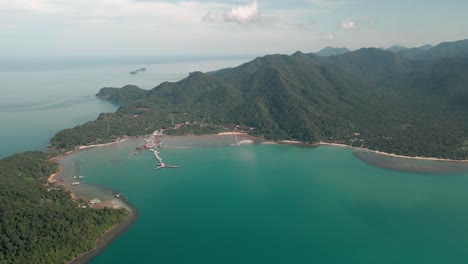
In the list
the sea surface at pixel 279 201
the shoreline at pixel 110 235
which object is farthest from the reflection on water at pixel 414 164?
the shoreline at pixel 110 235

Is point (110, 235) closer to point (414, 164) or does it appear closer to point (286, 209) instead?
point (286, 209)

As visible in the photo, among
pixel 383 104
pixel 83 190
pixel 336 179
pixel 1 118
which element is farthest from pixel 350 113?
pixel 1 118

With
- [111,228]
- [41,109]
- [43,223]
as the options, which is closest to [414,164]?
[111,228]

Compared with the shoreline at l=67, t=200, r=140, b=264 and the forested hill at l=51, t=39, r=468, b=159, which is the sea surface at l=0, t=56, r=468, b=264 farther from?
the forested hill at l=51, t=39, r=468, b=159

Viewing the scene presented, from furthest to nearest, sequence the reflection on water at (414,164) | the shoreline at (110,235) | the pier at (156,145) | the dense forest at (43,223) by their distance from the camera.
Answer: the pier at (156,145) → the reflection on water at (414,164) → the shoreline at (110,235) → the dense forest at (43,223)

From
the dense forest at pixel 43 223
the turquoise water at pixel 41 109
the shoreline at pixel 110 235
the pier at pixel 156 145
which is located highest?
the turquoise water at pixel 41 109

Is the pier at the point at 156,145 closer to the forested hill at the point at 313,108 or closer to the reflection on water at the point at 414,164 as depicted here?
the forested hill at the point at 313,108
